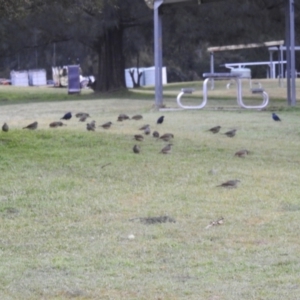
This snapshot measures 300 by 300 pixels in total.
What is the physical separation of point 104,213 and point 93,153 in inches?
114

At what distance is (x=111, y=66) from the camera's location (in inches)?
1144

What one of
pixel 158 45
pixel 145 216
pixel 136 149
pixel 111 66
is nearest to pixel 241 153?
pixel 136 149

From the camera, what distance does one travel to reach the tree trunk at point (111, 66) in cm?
2865

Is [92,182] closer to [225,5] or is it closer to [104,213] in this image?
[104,213]

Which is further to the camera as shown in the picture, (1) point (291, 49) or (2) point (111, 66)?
(2) point (111, 66)

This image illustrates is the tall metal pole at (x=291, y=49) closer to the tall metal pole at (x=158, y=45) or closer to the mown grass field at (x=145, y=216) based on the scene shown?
the tall metal pole at (x=158, y=45)

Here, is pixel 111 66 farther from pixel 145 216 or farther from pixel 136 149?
pixel 145 216

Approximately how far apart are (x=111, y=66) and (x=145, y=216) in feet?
72.9

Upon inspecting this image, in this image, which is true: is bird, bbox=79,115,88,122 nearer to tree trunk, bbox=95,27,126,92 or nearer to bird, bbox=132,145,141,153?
bird, bbox=132,145,141,153

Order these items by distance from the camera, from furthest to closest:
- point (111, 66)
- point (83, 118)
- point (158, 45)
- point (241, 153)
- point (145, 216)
Result: 1. point (111, 66)
2. point (158, 45)
3. point (83, 118)
4. point (241, 153)
5. point (145, 216)

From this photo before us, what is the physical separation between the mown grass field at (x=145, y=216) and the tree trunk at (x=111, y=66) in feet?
53.8

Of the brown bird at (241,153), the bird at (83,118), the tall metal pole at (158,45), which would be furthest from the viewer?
the tall metal pole at (158,45)

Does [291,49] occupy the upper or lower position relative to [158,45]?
lower

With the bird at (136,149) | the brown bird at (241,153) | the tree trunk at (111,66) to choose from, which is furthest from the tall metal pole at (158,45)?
the tree trunk at (111,66)
